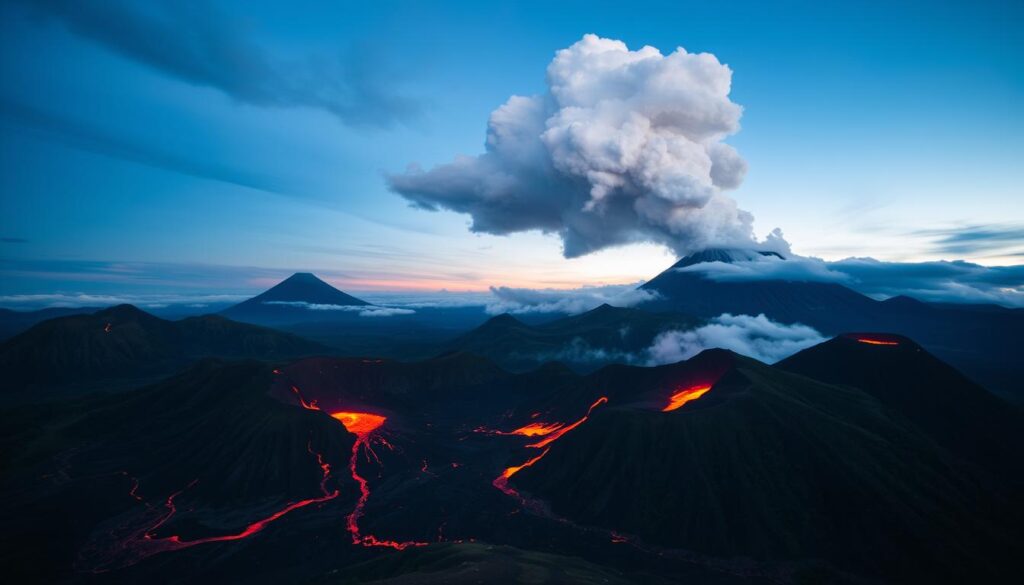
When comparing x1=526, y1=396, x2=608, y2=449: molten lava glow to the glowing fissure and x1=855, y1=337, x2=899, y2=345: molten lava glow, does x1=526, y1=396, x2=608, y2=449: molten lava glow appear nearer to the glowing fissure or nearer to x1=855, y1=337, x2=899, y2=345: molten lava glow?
the glowing fissure

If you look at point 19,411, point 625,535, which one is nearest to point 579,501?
point 625,535

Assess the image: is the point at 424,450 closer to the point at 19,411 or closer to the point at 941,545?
the point at 941,545

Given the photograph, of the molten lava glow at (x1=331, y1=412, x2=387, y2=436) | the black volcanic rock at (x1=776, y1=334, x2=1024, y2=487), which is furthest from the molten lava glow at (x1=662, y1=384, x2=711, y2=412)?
the molten lava glow at (x1=331, y1=412, x2=387, y2=436)

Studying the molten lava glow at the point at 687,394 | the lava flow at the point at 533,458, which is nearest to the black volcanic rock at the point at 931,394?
the molten lava glow at the point at 687,394

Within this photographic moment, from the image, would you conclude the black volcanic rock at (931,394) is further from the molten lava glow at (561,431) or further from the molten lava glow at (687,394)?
the molten lava glow at (561,431)

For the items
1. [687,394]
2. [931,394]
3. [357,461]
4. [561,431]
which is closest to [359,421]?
[357,461]
